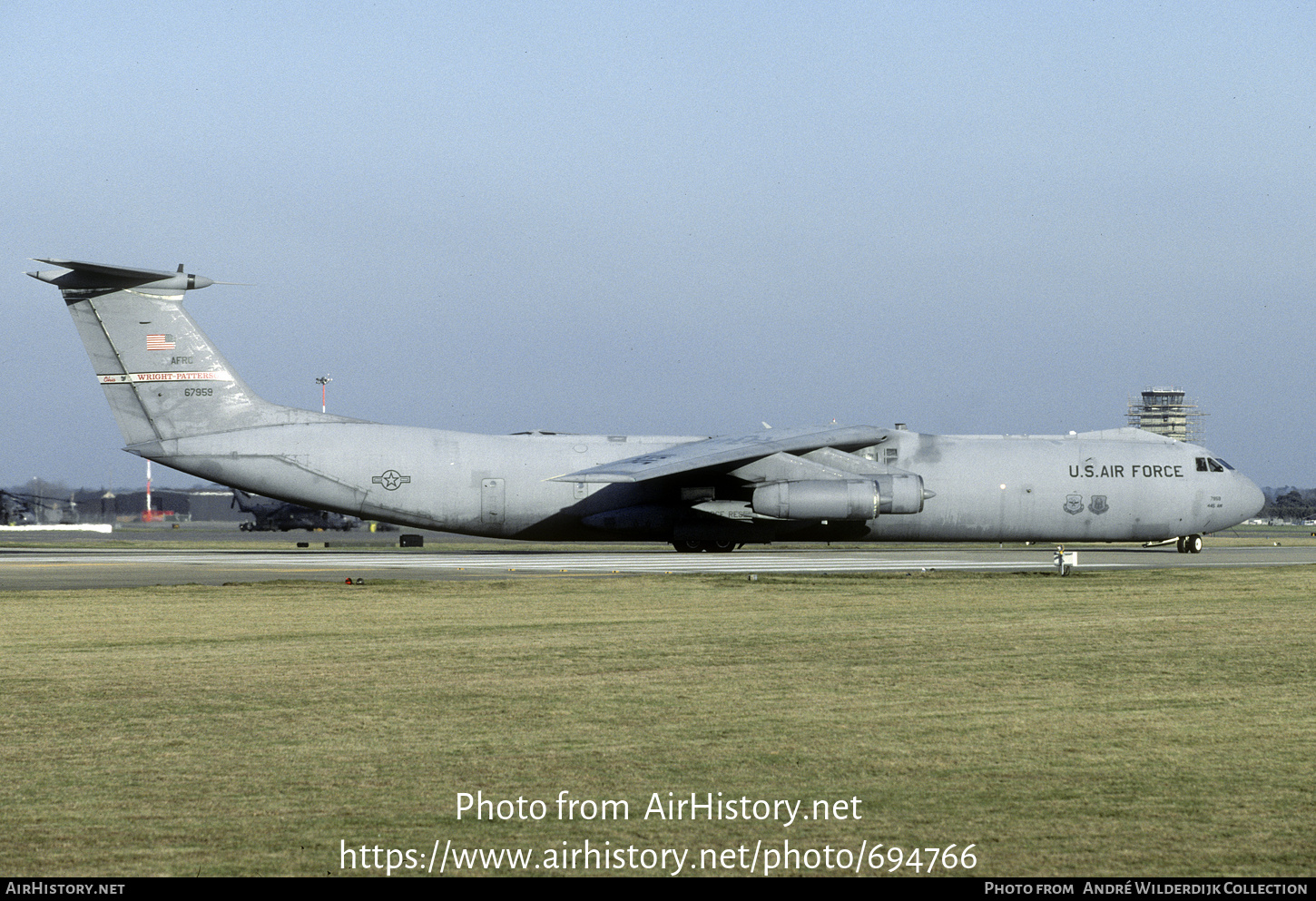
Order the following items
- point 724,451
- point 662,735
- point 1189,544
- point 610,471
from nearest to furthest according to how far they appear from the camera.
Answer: point 662,735
point 610,471
point 724,451
point 1189,544

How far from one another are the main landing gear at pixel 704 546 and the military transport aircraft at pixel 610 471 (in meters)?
0.07

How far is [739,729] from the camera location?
24.8ft

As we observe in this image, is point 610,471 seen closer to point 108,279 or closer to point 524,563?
point 524,563

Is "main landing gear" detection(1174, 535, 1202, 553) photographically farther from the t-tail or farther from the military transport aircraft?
the t-tail

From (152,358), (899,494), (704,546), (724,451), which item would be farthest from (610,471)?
(152,358)

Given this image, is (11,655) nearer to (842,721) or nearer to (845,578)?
(842,721)


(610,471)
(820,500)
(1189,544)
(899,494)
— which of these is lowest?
(1189,544)

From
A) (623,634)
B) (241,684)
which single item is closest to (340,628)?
(623,634)

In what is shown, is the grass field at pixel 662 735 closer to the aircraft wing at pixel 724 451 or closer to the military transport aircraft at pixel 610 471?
the aircraft wing at pixel 724 451

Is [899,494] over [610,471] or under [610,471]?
under

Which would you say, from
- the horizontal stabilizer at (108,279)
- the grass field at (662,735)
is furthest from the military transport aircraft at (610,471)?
the grass field at (662,735)

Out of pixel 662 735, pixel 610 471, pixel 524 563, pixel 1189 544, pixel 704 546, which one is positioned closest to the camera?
pixel 662 735

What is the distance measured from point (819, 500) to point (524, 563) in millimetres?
6909

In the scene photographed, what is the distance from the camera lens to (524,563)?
26.9 meters
